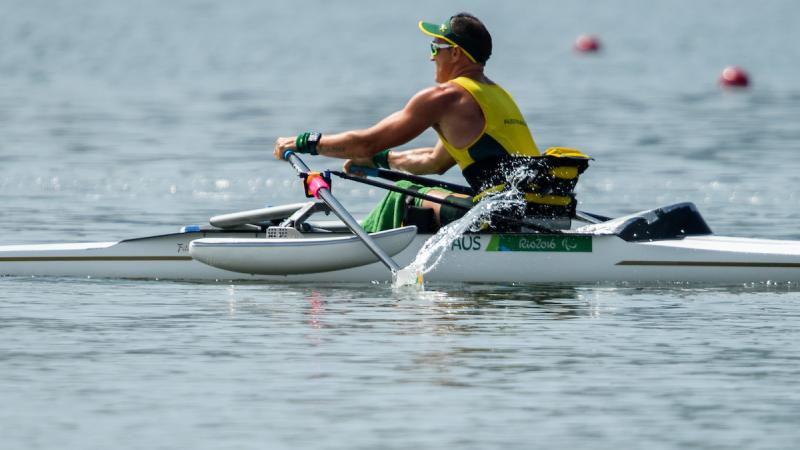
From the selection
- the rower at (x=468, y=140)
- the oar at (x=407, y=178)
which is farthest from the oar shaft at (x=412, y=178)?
the rower at (x=468, y=140)

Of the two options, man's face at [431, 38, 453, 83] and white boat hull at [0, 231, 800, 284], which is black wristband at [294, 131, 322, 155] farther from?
man's face at [431, 38, 453, 83]

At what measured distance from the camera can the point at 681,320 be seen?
38.7ft

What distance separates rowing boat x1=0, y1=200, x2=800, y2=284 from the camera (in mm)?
13227

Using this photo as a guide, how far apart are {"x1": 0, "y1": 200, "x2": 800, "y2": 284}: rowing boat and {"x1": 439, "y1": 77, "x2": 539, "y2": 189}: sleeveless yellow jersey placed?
19.4 inches

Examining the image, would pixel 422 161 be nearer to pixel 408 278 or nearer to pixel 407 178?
pixel 407 178

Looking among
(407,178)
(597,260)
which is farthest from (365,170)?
(597,260)

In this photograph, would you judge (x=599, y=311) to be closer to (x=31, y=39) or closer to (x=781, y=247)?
(x=781, y=247)

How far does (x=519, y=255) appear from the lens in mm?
13211

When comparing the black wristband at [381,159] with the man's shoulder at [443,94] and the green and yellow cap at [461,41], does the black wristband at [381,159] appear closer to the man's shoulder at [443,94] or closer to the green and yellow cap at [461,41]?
the man's shoulder at [443,94]

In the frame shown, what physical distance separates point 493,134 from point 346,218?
1.16 metres

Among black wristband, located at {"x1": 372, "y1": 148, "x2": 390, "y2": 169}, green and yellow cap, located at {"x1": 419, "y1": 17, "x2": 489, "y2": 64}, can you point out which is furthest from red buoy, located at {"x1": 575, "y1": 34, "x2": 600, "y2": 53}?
green and yellow cap, located at {"x1": 419, "y1": 17, "x2": 489, "y2": 64}

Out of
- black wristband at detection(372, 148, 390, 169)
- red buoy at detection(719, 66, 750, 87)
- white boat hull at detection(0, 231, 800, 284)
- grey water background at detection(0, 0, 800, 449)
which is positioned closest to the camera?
grey water background at detection(0, 0, 800, 449)

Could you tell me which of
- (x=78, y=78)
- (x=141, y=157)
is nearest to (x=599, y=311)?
(x=141, y=157)

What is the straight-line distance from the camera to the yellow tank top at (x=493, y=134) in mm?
13102
